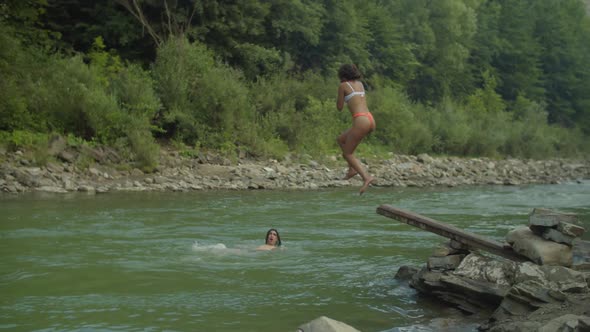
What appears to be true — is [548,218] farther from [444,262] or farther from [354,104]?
[354,104]

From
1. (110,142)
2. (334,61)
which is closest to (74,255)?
(110,142)

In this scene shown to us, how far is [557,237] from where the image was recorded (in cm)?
927

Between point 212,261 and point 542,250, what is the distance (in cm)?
562

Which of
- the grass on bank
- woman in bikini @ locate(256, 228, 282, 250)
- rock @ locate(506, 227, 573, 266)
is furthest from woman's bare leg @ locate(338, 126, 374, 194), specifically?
the grass on bank

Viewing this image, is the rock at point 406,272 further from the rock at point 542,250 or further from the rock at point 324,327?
the rock at point 324,327

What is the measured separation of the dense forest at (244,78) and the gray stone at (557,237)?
55.1ft

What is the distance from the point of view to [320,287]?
33.9ft

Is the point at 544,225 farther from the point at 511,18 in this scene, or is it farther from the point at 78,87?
the point at 511,18

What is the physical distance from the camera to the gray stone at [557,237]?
9219mm

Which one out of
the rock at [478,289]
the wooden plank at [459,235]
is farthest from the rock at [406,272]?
the rock at [478,289]

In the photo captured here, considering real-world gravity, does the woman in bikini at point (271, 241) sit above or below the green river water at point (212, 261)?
above

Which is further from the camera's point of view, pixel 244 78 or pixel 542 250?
pixel 244 78

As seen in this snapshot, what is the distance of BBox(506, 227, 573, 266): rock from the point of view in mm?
9164

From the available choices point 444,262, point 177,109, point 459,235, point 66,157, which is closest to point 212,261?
point 444,262
